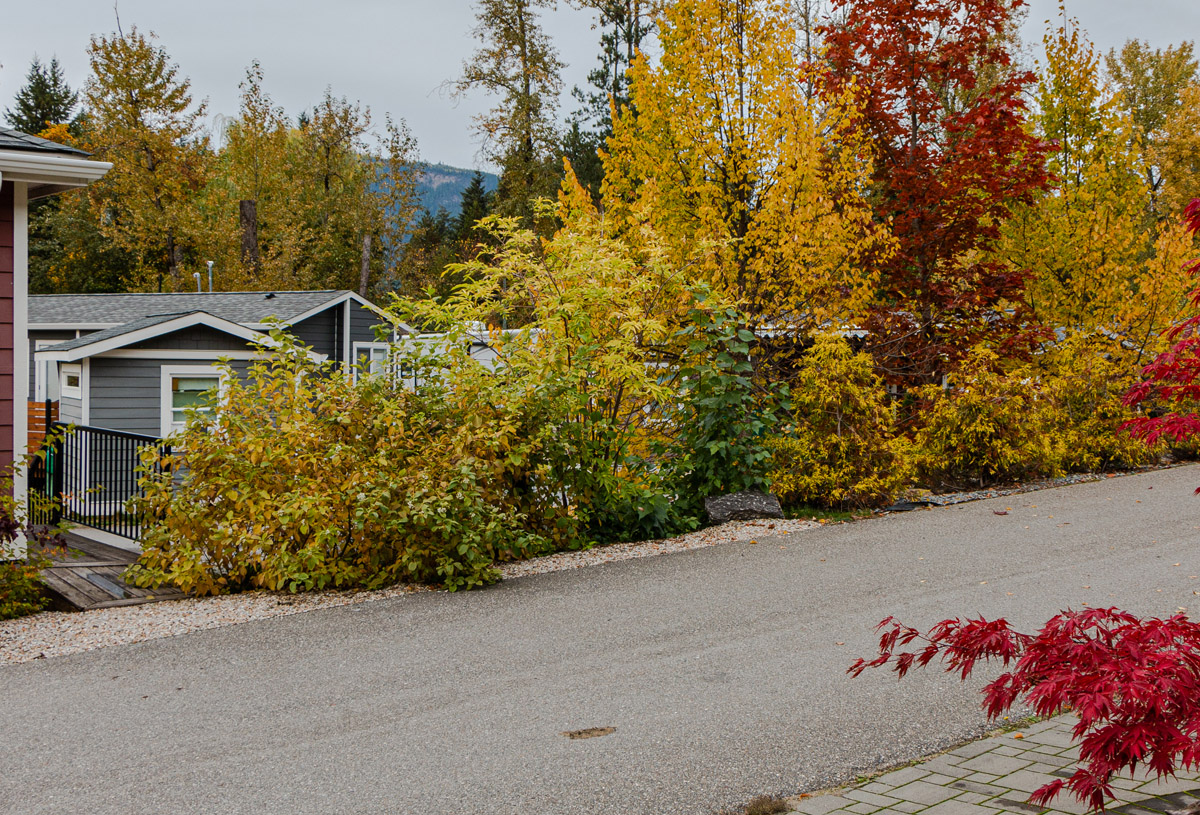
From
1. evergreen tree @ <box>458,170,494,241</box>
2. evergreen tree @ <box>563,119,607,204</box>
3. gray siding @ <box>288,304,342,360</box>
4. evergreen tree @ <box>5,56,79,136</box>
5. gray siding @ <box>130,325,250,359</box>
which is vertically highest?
evergreen tree @ <box>5,56,79,136</box>

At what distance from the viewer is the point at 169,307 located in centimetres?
2048

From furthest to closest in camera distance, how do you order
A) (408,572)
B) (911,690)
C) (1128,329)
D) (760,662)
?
(1128,329), (408,572), (760,662), (911,690)

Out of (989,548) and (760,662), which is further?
(989,548)

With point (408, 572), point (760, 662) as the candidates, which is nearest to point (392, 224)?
point (408, 572)

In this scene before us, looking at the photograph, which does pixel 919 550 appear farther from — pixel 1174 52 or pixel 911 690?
pixel 1174 52

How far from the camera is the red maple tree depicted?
13.5 m

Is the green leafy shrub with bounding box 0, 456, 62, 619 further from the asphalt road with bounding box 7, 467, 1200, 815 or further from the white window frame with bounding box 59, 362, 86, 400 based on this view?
the white window frame with bounding box 59, 362, 86, 400

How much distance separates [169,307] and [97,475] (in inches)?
411

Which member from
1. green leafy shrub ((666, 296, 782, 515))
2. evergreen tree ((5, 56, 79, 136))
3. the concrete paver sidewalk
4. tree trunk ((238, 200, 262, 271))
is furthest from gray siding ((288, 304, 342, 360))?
evergreen tree ((5, 56, 79, 136))

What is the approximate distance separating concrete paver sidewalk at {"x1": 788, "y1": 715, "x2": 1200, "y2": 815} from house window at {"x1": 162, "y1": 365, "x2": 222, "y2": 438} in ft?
43.9

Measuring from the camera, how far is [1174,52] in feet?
111

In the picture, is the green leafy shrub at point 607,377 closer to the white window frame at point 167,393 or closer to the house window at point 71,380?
the white window frame at point 167,393

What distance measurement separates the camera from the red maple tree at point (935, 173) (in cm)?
1355

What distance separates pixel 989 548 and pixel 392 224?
33.6 metres
